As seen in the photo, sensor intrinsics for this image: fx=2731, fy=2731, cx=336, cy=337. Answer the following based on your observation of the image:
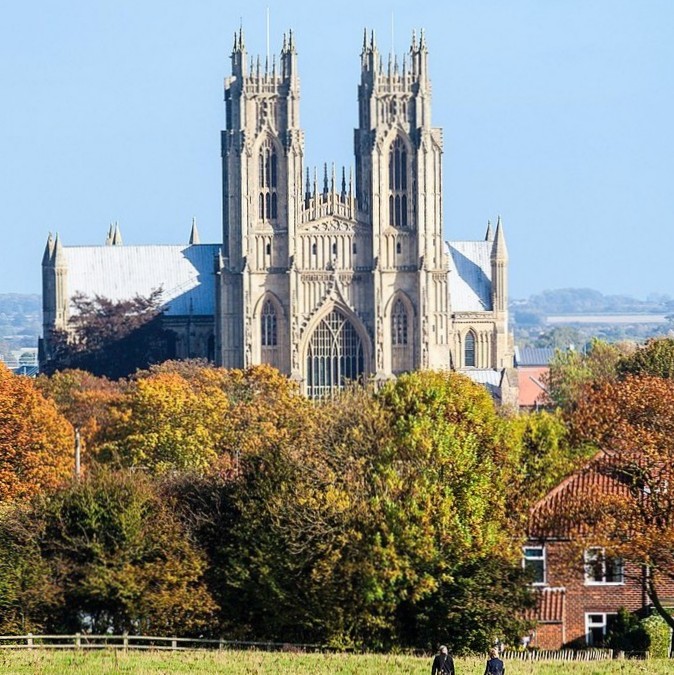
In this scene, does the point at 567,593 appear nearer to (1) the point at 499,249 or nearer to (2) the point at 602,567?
(2) the point at 602,567

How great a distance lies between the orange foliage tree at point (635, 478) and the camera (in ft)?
189

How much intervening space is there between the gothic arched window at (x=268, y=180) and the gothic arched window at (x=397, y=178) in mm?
6161

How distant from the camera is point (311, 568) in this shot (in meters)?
60.6

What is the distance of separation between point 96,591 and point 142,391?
1576 inches

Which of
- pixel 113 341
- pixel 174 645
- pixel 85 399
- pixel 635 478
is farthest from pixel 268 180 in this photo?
pixel 174 645

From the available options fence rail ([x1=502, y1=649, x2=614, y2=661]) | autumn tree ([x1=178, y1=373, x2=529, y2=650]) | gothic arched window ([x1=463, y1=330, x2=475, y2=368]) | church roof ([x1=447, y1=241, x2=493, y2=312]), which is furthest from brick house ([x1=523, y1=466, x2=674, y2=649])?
church roof ([x1=447, y1=241, x2=493, y2=312])

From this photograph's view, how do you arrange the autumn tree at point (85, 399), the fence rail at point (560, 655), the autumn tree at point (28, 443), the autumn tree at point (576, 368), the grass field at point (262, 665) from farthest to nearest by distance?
the autumn tree at point (576, 368) < the autumn tree at point (85, 399) < the autumn tree at point (28, 443) < the fence rail at point (560, 655) < the grass field at point (262, 665)

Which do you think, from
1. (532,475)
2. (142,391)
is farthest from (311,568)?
(142,391)

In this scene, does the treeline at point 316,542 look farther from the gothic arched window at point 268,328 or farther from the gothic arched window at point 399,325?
the gothic arched window at point 399,325

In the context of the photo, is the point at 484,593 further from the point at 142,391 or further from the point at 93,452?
the point at 142,391

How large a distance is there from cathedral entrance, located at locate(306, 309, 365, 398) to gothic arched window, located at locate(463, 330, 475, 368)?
10113 mm

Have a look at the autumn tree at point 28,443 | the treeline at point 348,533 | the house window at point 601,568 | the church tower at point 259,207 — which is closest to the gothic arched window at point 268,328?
the church tower at point 259,207

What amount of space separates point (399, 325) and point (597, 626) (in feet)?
275

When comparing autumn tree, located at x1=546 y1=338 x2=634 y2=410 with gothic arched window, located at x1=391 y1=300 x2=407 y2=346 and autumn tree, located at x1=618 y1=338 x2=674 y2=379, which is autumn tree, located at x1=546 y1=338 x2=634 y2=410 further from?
autumn tree, located at x1=618 y1=338 x2=674 y2=379
